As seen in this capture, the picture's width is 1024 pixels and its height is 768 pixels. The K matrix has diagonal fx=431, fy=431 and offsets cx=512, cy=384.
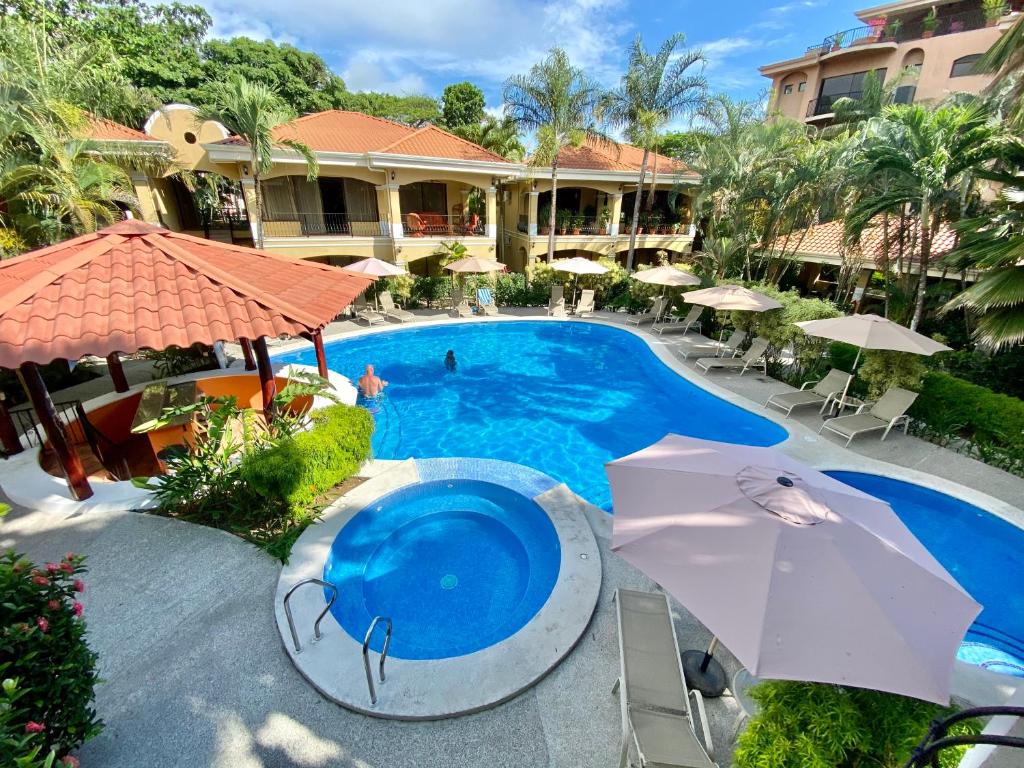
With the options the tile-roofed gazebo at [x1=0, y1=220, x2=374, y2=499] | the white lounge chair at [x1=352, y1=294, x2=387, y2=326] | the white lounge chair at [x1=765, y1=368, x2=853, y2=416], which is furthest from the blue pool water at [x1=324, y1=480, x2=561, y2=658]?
the white lounge chair at [x1=352, y1=294, x2=387, y2=326]

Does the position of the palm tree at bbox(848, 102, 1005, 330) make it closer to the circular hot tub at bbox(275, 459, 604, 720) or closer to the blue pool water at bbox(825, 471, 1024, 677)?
the blue pool water at bbox(825, 471, 1024, 677)

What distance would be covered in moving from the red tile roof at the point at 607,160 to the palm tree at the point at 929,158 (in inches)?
589

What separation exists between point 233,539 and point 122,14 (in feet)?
154

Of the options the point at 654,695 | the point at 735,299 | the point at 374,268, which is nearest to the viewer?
the point at 654,695

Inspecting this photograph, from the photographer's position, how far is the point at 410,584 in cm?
645

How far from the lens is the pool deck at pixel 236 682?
4.10 metres

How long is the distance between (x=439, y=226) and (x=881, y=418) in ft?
69.2

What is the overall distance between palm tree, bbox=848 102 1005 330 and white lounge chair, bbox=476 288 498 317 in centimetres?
1397

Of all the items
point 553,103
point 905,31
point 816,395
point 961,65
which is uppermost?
point 905,31

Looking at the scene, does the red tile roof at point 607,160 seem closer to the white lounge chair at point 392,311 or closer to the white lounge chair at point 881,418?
the white lounge chair at point 392,311

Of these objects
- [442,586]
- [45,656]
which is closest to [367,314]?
[442,586]

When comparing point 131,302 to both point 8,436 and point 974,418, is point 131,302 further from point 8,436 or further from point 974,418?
point 974,418

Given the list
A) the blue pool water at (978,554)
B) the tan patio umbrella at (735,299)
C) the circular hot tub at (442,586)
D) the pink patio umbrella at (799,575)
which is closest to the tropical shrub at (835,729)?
the pink patio umbrella at (799,575)

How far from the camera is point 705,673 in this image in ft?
15.6
